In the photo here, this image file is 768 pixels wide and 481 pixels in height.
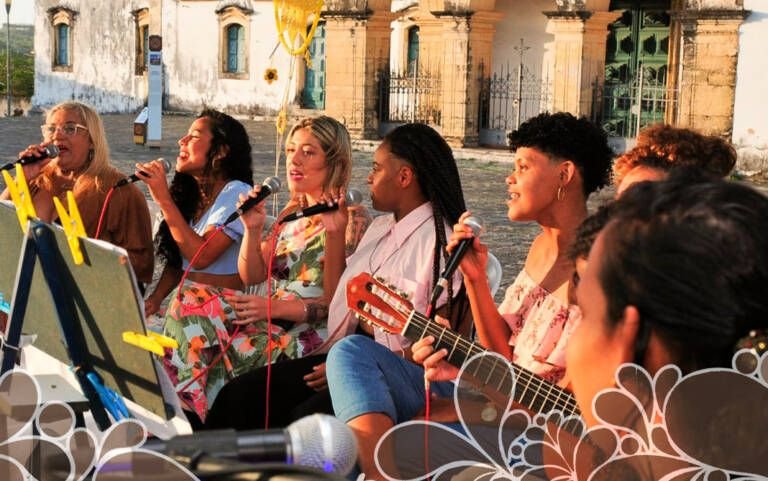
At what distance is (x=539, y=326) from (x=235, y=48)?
24.5 meters

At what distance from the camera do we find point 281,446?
58.5 inches

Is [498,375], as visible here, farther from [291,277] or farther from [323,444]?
[291,277]

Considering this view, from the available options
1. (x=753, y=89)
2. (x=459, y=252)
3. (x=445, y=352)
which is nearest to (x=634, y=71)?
(x=753, y=89)

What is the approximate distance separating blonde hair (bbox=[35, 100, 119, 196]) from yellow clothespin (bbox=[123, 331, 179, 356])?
2.59 meters

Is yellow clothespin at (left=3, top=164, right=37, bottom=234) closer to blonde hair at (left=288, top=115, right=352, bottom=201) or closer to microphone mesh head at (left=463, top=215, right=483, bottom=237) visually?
microphone mesh head at (left=463, top=215, right=483, bottom=237)

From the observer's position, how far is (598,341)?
1654 mm

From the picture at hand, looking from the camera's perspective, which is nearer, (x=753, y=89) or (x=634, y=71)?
(x=753, y=89)

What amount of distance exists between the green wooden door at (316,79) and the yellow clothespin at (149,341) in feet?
75.6

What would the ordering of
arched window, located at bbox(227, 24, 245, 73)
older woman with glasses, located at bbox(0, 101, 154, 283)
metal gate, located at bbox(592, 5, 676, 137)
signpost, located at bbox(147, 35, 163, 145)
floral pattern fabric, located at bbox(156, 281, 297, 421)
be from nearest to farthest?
floral pattern fabric, located at bbox(156, 281, 297, 421) → older woman with glasses, located at bbox(0, 101, 154, 283) → metal gate, located at bbox(592, 5, 676, 137) → signpost, located at bbox(147, 35, 163, 145) → arched window, located at bbox(227, 24, 245, 73)

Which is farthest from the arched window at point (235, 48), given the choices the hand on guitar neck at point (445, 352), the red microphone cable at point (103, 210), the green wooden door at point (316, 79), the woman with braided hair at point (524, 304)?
the hand on guitar neck at point (445, 352)

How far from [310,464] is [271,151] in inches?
743

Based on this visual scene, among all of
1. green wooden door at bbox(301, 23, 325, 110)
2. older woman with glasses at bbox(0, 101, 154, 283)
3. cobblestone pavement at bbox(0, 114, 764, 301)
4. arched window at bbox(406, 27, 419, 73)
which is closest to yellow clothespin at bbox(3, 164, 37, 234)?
older woman with glasses at bbox(0, 101, 154, 283)

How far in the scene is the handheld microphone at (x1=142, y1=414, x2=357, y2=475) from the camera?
1.46 metres

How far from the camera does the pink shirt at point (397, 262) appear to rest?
4.11 meters
